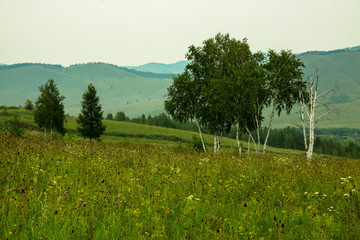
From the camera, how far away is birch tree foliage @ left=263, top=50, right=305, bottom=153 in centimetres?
3656

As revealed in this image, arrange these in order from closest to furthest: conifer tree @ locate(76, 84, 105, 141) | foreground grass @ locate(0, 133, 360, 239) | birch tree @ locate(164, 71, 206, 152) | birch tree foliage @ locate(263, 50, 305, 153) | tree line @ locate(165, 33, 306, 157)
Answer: foreground grass @ locate(0, 133, 360, 239) < tree line @ locate(165, 33, 306, 157) < birch tree foliage @ locate(263, 50, 305, 153) < birch tree @ locate(164, 71, 206, 152) < conifer tree @ locate(76, 84, 105, 141)

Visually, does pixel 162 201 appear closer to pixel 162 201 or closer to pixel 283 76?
pixel 162 201

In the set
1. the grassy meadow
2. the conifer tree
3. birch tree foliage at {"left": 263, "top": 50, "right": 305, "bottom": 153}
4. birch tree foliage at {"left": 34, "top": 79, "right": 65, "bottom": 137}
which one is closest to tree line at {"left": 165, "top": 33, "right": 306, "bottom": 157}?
birch tree foliage at {"left": 263, "top": 50, "right": 305, "bottom": 153}

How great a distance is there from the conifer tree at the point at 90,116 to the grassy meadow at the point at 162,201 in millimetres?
46855

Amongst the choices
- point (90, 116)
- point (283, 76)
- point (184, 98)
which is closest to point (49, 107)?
point (90, 116)

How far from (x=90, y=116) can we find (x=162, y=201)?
53.6m

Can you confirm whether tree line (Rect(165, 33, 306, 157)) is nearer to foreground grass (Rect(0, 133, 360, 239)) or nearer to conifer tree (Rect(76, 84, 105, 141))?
conifer tree (Rect(76, 84, 105, 141))

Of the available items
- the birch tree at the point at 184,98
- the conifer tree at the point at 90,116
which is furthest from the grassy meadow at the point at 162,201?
the conifer tree at the point at 90,116

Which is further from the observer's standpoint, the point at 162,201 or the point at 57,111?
the point at 57,111

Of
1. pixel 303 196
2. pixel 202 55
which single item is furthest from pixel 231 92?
pixel 303 196

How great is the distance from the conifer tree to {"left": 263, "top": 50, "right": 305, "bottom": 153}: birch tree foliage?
34.5 meters

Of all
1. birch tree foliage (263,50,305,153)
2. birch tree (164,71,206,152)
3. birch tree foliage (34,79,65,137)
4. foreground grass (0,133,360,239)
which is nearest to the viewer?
foreground grass (0,133,360,239)

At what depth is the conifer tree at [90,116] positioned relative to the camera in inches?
2224

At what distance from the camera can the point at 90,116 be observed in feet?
189
